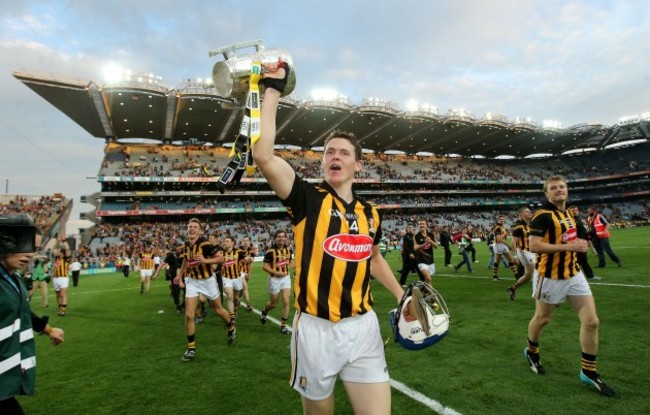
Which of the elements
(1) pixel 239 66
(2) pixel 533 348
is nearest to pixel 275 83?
(1) pixel 239 66

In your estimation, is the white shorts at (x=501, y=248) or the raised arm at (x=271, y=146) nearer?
the raised arm at (x=271, y=146)

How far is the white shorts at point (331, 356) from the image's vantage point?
2.10 metres

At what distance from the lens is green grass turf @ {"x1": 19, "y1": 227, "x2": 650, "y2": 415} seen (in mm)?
4066

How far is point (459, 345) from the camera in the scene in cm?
596

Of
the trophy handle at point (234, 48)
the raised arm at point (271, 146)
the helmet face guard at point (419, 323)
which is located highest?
the trophy handle at point (234, 48)

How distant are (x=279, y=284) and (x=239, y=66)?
697 centimetres

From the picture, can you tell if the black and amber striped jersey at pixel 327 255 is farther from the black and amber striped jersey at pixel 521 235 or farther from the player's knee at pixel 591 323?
the black and amber striped jersey at pixel 521 235

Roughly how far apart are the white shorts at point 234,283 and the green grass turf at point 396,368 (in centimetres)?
90

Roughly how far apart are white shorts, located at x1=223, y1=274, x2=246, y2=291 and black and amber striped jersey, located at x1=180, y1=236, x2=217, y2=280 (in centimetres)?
217

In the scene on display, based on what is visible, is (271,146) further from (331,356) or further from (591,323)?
(591,323)

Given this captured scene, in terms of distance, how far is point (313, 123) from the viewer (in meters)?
49.2

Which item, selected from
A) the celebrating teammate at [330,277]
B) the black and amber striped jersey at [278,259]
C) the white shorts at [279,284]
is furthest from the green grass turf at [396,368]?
the celebrating teammate at [330,277]

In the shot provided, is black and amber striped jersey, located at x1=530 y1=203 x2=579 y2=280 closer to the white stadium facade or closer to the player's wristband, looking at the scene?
the player's wristband

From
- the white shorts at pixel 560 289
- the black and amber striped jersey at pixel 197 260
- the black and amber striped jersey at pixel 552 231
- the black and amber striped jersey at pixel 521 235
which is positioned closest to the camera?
the white shorts at pixel 560 289
